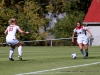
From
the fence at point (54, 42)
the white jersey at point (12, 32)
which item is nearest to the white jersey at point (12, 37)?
the white jersey at point (12, 32)

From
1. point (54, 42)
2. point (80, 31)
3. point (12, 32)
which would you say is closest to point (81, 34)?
point (80, 31)

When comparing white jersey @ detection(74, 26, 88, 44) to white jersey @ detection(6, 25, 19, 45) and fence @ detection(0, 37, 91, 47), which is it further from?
fence @ detection(0, 37, 91, 47)

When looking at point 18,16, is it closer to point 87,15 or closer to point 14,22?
point 87,15

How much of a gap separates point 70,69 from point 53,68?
683 mm

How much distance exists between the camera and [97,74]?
14.1m

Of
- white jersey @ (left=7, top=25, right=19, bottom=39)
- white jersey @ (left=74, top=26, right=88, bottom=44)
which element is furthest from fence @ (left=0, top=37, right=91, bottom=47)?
white jersey @ (left=7, top=25, right=19, bottom=39)

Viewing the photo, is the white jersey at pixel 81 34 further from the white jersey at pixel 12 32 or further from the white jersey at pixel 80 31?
the white jersey at pixel 12 32

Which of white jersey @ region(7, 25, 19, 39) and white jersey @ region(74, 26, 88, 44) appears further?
white jersey @ region(74, 26, 88, 44)

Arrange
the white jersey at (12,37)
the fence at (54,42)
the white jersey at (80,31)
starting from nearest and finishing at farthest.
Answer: the white jersey at (12,37) → the white jersey at (80,31) → the fence at (54,42)

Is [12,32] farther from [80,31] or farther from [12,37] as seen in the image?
[80,31]

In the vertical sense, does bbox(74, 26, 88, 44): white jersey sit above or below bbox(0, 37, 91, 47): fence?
above

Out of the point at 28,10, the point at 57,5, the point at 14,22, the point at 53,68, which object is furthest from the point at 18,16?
the point at 53,68

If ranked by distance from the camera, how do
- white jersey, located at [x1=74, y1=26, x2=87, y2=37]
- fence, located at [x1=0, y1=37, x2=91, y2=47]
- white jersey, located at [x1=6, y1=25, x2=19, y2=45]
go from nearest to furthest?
white jersey, located at [x1=6, y1=25, x2=19, y2=45] → white jersey, located at [x1=74, y1=26, x2=87, y2=37] → fence, located at [x1=0, y1=37, x2=91, y2=47]

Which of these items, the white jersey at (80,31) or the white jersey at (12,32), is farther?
the white jersey at (80,31)
